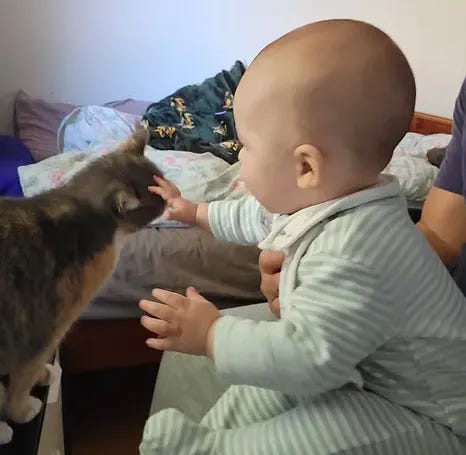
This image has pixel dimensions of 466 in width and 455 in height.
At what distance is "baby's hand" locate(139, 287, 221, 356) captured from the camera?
2.38 feet

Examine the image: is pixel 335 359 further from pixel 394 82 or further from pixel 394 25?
pixel 394 25

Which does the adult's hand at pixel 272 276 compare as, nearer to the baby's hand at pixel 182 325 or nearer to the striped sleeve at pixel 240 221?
the striped sleeve at pixel 240 221

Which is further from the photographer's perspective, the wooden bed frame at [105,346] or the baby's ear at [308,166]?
the wooden bed frame at [105,346]

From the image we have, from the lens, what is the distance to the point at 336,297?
68 centimetres

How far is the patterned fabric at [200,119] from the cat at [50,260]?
0.78 meters

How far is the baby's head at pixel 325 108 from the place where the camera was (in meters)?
0.70

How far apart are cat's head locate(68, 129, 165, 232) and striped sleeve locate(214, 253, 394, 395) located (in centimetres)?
44

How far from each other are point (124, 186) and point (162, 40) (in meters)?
1.43

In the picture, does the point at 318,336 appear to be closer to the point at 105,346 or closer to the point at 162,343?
the point at 162,343

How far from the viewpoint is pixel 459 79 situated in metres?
2.04

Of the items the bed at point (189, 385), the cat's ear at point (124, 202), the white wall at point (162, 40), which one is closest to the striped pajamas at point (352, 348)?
the bed at point (189, 385)

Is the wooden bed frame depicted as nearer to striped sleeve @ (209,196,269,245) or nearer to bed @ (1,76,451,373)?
bed @ (1,76,451,373)

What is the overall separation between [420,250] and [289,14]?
174 centimetres

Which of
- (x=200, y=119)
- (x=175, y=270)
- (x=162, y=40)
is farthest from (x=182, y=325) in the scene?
(x=162, y=40)
